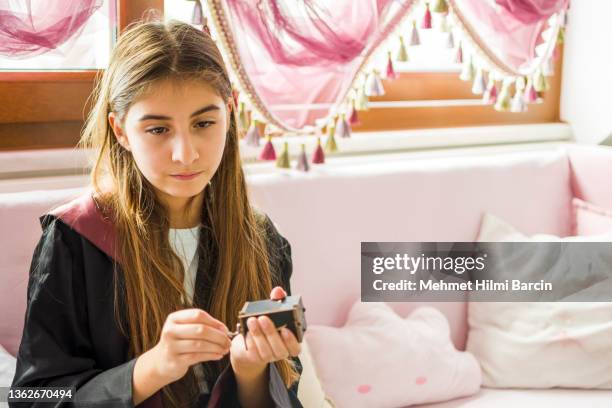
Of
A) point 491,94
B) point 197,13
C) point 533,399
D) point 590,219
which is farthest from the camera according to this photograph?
point 491,94

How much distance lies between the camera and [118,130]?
1.12 m

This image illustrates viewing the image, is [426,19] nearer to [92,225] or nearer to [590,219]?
[590,219]

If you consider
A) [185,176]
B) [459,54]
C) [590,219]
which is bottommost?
[590,219]

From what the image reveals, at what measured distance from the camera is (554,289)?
1.73 meters

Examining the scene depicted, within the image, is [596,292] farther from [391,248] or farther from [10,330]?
[10,330]

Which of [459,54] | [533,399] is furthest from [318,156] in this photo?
[533,399]

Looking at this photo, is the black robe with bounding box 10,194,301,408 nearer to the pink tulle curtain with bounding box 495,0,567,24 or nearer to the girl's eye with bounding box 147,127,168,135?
the girl's eye with bounding box 147,127,168,135

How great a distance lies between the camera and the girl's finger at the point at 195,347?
2.95 ft

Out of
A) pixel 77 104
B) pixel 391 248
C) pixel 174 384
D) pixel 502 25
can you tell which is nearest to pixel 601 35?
pixel 502 25

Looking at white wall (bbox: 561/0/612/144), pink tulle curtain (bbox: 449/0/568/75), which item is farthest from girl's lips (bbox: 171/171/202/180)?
white wall (bbox: 561/0/612/144)

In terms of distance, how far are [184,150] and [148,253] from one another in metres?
0.18

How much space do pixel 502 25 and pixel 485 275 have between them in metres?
0.67

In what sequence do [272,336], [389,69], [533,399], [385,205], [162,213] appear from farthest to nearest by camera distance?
[389,69] → [385,205] → [533,399] → [162,213] → [272,336]

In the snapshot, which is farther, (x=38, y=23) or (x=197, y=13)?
(x=197, y=13)
